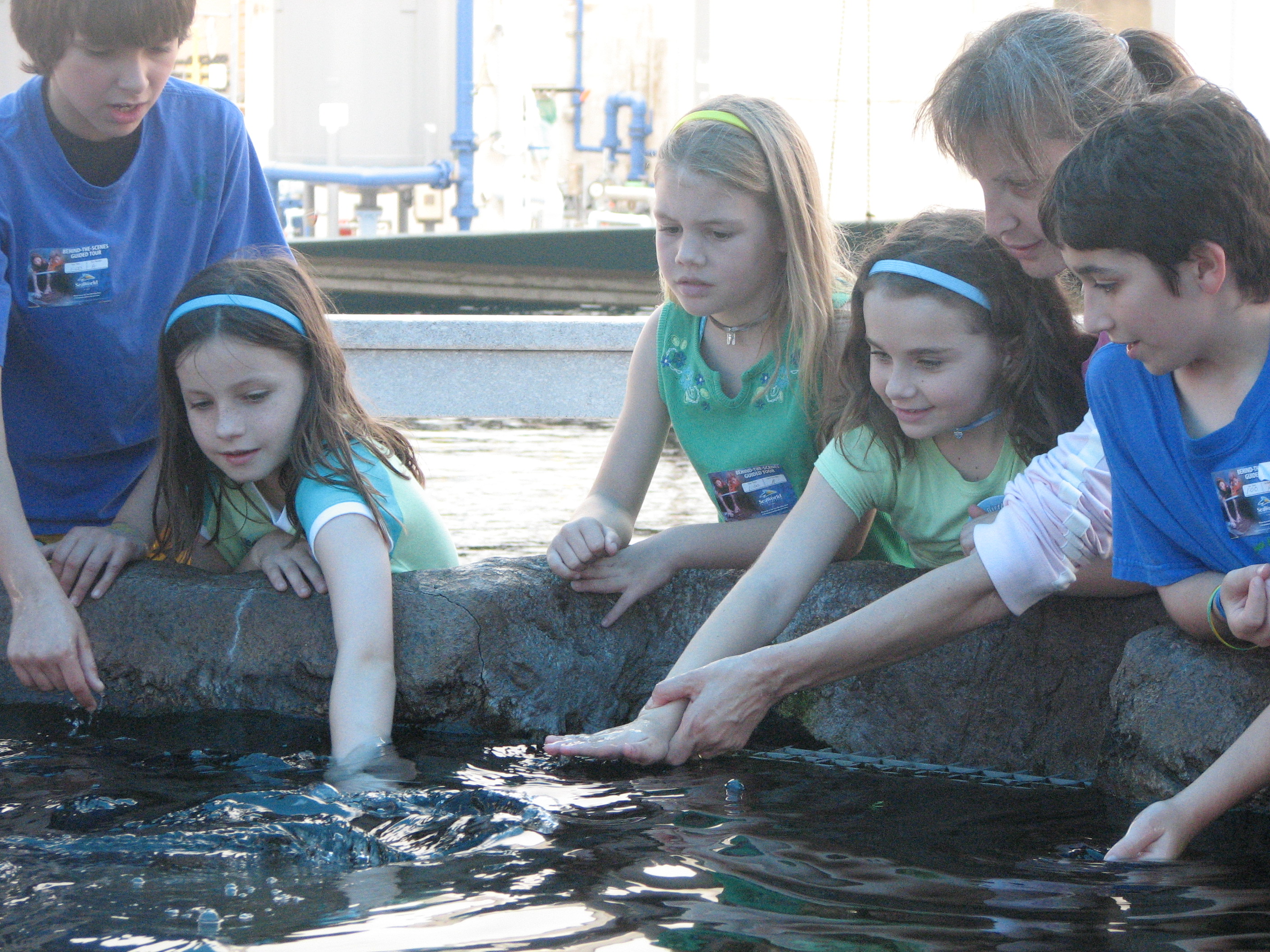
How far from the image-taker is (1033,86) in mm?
2379

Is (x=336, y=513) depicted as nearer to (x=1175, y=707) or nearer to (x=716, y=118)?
(x=716, y=118)

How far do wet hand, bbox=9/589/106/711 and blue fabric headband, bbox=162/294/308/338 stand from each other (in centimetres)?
58

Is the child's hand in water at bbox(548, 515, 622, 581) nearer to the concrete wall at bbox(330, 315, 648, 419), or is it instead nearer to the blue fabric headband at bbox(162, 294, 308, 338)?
the blue fabric headband at bbox(162, 294, 308, 338)

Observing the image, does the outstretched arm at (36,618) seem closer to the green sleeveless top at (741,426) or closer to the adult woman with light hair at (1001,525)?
the adult woman with light hair at (1001,525)

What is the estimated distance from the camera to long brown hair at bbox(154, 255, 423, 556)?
2652 mm

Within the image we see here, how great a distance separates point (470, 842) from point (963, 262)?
1.32m

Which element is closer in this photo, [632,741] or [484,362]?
[632,741]

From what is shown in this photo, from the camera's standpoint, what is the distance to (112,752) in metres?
2.48

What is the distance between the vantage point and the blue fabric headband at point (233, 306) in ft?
8.72

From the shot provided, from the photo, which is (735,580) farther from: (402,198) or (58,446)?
(402,198)

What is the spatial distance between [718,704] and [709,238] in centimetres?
96

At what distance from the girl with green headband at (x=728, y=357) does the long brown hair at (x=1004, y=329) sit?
24 cm

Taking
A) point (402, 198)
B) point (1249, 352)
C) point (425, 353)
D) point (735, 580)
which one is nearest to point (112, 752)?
point (735, 580)

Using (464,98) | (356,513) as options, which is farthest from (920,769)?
(464,98)
